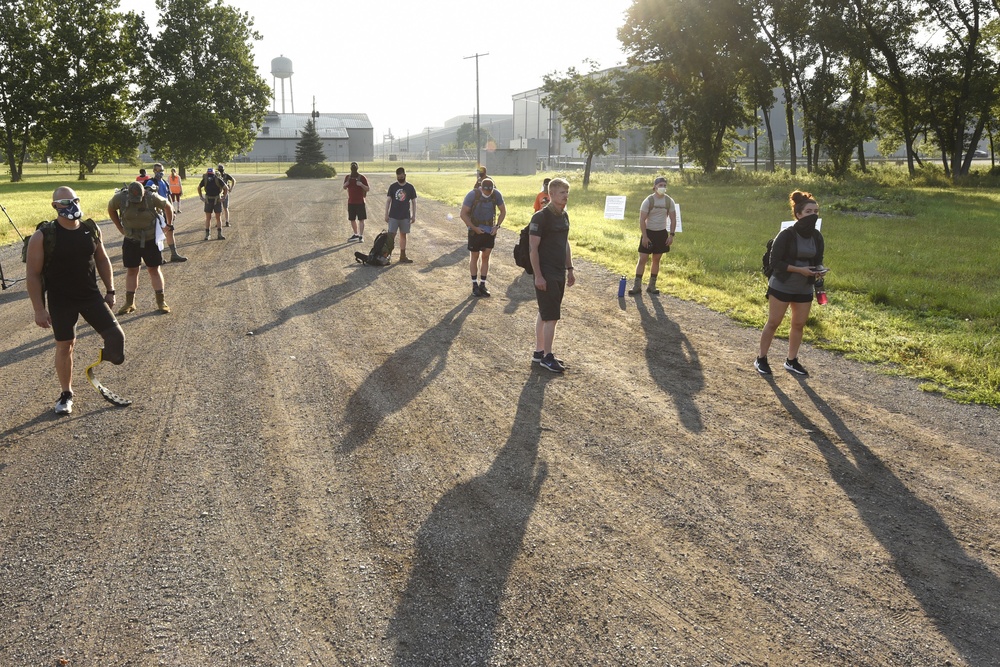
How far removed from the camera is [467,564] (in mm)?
3861

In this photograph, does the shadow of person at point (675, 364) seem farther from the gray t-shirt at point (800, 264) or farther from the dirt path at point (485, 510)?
the gray t-shirt at point (800, 264)

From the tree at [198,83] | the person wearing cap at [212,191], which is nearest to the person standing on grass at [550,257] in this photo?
the person wearing cap at [212,191]

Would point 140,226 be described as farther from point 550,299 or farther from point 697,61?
point 697,61

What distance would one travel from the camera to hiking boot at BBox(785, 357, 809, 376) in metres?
7.41

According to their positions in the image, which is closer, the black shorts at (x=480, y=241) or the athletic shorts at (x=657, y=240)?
the black shorts at (x=480, y=241)

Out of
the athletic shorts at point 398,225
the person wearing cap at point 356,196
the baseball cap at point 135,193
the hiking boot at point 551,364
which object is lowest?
the hiking boot at point 551,364

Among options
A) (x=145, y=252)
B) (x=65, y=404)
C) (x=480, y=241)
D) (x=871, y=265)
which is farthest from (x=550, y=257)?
(x=871, y=265)

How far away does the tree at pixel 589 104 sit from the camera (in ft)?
132

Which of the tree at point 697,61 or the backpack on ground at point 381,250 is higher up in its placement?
the tree at point 697,61

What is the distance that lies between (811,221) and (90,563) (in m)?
7.11

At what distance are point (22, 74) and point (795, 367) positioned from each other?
61.5 meters

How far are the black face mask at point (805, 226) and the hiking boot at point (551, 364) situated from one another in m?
2.95

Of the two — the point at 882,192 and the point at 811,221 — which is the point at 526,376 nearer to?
the point at 811,221

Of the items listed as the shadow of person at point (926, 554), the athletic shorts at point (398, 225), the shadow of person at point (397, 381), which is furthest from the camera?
the athletic shorts at point (398, 225)
